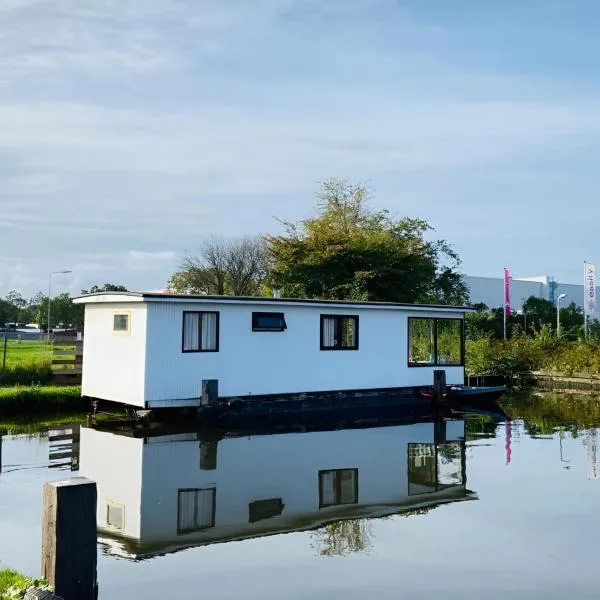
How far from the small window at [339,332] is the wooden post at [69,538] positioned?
14.2 meters

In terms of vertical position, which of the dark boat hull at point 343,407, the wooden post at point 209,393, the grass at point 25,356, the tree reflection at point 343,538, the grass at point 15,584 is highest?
the grass at point 25,356

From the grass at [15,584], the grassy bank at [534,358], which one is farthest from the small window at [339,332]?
the grass at [15,584]

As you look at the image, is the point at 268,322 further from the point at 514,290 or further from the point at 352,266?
the point at 514,290

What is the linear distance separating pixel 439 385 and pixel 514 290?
32326mm

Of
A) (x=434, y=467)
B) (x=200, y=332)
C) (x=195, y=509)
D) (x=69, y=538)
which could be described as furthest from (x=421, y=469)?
(x=69, y=538)

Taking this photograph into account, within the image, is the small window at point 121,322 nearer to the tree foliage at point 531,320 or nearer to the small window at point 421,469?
the small window at point 421,469

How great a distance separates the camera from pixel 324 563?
7609 millimetres

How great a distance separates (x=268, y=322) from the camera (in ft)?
61.1

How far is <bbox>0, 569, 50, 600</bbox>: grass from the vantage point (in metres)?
5.04

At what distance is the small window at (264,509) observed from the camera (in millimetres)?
9234

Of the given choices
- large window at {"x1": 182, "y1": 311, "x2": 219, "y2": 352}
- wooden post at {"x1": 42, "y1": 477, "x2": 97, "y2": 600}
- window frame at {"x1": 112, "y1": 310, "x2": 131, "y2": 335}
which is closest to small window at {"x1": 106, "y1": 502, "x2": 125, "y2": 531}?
wooden post at {"x1": 42, "y1": 477, "x2": 97, "y2": 600}

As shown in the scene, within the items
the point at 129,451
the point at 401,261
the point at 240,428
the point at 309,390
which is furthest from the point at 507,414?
the point at 401,261

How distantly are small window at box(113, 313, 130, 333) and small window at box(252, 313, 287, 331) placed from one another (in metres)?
2.99

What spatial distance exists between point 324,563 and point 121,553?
2.07 meters
